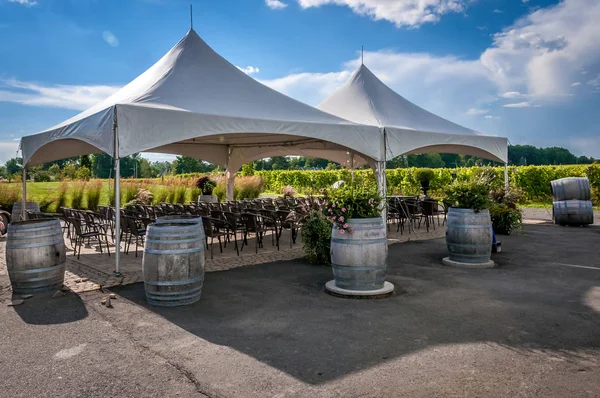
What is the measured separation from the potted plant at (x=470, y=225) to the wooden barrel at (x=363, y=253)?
6.38ft

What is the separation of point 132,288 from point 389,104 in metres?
7.32

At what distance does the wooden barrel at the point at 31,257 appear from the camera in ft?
16.4

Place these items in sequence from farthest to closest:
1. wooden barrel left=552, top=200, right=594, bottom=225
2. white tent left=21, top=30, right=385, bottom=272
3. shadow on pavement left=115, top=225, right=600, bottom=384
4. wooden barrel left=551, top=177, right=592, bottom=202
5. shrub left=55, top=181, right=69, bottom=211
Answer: shrub left=55, top=181, right=69, bottom=211, wooden barrel left=551, top=177, right=592, bottom=202, wooden barrel left=552, top=200, right=594, bottom=225, white tent left=21, top=30, right=385, bottom=272, shadow on pavement left=115, top=225, right=600, bottom=384

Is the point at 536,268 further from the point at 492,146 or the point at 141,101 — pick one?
the point at 141,101

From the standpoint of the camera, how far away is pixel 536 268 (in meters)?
6.27

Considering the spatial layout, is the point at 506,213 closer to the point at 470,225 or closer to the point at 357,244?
the point at 470,225

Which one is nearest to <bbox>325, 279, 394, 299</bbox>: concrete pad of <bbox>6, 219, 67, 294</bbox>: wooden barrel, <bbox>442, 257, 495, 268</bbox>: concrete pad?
<bbox>442, 257, 495, 268</bbox>: concrete pad

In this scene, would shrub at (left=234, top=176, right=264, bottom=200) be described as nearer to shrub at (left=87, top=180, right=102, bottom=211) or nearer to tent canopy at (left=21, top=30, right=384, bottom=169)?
shrub at (left=87, top=180, right=102, bottom=211)

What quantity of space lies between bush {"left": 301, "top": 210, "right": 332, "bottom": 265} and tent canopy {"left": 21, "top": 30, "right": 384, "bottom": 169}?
1.60 meters

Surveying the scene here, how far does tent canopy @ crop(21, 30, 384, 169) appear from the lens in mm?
5965

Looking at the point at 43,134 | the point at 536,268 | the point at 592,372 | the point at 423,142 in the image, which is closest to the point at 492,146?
the point at 423,142

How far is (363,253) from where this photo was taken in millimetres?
4820

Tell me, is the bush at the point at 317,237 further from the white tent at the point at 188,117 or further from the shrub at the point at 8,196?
the shrub at the point at 8,196

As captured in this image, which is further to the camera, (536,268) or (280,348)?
(536,268)
